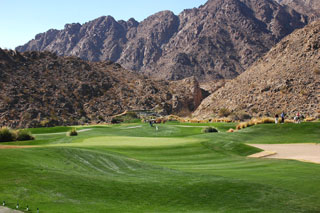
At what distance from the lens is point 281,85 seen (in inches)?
2223

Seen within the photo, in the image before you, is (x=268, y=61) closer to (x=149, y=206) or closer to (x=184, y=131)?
(x=184, y=131)

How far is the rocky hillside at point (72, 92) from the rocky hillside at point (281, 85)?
1467 cm

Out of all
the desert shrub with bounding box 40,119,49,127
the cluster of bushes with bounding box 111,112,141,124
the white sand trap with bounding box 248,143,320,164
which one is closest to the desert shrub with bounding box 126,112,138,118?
the cluster of bushes with bounding box 111,112,141,124

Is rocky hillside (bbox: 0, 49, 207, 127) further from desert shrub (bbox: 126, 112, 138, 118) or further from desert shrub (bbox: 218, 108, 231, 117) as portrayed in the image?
desert shrub (bbox: 218, 108, 231, 117)

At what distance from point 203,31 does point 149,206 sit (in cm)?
17023

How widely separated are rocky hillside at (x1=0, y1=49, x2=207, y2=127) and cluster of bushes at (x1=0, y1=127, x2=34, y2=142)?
28440 mm

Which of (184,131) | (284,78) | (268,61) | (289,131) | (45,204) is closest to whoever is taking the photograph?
(45,204)

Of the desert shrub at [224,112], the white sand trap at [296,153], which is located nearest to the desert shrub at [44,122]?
the desert shrub at [224,112]

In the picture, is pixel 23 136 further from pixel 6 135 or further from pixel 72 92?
pixel 72 92

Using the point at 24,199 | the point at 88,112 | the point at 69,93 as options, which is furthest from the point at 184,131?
the point at 69,93

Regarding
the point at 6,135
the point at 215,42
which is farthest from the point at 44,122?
the point at 215,42

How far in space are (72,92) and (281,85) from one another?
4216 centimetres

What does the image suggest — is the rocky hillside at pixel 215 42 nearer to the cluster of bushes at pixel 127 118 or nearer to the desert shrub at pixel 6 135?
the cluster of bushes at pixel 127 118

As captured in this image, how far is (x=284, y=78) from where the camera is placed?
5741 cm
